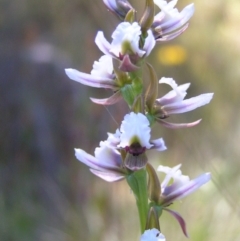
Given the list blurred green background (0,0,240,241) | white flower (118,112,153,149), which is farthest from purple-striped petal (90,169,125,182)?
blurred green background (0,0,240,241)

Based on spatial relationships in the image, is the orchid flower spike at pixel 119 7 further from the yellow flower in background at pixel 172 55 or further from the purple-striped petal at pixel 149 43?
the yellow flower in background at pixel 172 55

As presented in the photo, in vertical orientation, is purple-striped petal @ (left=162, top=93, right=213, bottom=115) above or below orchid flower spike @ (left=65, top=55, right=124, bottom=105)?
below

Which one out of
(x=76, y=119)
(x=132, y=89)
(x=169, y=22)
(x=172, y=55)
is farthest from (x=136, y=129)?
(x=172, y=55)

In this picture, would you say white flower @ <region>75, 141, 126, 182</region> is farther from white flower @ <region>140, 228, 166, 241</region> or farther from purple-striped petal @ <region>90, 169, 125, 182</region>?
white flower @ <region>140, 228, 166, 241</region>

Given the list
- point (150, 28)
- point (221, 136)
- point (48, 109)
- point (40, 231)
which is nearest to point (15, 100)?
point (48, 109)

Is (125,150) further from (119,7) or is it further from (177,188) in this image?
(119,7)

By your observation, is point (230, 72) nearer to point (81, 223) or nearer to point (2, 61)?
point (2, 61)
